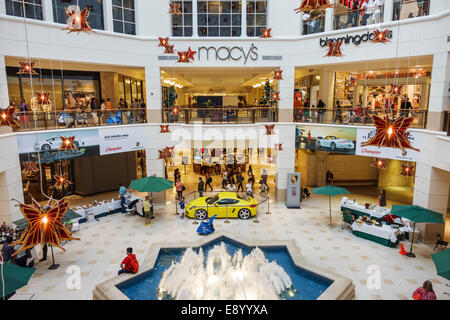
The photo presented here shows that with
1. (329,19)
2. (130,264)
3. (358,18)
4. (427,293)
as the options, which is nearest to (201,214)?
(130,264)

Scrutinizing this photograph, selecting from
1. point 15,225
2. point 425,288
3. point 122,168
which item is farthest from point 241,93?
point 425,288

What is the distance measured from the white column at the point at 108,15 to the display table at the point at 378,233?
1573 cm

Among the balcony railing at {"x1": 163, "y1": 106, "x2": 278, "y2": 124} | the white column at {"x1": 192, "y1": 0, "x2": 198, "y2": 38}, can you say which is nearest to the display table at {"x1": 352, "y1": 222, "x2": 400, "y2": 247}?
the balcony railing at {"x1": 163, "y1": 106, "x2": 278, "y2": 124}

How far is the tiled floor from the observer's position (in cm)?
983

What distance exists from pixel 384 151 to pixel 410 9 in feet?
21.2

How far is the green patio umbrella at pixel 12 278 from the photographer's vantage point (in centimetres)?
680

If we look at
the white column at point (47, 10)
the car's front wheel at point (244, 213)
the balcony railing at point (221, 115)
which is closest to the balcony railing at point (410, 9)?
the balcony railing at point (221, 115)

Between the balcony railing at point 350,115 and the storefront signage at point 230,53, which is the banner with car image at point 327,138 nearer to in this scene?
the balcony railing at point 350,115

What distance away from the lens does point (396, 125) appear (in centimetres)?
894

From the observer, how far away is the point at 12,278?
7035mm

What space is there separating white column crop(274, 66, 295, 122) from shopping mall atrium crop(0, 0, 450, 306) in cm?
13

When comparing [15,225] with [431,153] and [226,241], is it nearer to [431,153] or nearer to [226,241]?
[226,241]

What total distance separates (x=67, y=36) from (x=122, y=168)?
9.95 m

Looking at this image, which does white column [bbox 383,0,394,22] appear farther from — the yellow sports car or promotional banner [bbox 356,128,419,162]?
the yellow sports car
